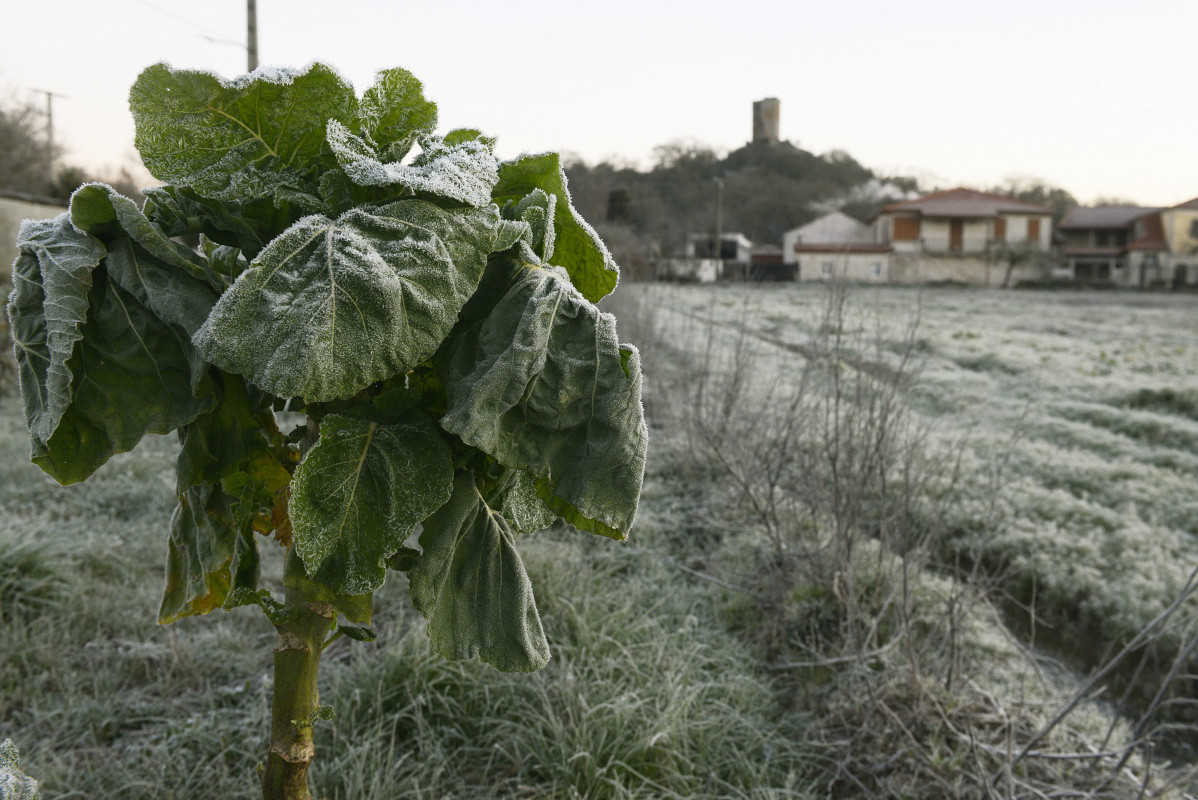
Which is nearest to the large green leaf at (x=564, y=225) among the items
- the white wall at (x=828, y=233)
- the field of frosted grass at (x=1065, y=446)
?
the field of frosted grass at (x=1065, y=446)

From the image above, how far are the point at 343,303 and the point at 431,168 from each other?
0.77ft

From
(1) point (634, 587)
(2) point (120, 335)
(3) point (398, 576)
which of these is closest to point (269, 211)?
(2) point (120, 335)

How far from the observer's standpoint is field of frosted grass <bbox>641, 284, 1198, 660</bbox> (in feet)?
15.5

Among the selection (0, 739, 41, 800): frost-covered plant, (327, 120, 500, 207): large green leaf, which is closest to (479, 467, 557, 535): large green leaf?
(327, 120, 500, 207): large green leaf

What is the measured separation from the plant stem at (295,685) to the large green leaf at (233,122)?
0.56 metres

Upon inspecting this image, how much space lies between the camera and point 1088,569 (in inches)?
193

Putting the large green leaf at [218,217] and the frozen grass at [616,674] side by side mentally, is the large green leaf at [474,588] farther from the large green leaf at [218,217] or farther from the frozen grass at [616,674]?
the frozen grass at [616,674]

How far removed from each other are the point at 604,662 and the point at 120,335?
8.10 ft

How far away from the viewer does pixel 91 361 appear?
1.01m

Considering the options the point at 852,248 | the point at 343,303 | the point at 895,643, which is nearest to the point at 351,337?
the point at 343,303

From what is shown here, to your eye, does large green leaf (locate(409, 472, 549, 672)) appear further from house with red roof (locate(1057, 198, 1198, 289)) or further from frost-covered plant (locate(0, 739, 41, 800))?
house with red roof (locate(1057, 198, 1198, 289))

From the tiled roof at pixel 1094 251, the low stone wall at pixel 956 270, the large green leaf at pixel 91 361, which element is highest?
the tiled roof at pixel 1094 251

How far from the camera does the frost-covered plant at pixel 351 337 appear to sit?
90cm

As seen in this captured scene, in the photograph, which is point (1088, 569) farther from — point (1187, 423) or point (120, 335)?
point (120, 335)
